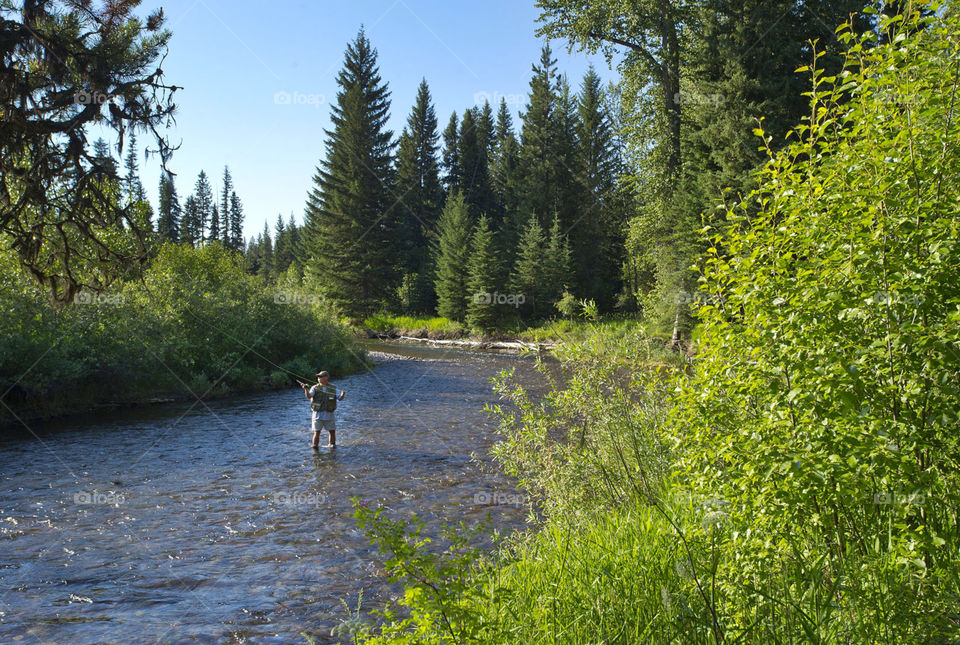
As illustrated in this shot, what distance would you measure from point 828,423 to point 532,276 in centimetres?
4240

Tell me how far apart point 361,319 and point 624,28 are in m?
35.2

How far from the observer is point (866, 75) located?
3.69 m

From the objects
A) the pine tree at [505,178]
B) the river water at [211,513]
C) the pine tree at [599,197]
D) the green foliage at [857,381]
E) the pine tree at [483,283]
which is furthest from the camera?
the pine tree at [505,178]

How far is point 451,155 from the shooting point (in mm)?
70688

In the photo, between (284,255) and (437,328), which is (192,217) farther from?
(437,328)

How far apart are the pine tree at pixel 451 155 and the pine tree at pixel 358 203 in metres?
11.9

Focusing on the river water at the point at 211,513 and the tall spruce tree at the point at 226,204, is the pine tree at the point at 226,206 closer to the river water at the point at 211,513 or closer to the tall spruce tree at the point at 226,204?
the tall spruce tree at the point at 226,204

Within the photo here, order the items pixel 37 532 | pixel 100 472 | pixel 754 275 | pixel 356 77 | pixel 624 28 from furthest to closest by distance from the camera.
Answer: pixel 356 77
pixel 624 28
pixel 100 472
pixel 37 532
pixel 754 275

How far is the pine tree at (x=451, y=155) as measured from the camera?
69.8 m

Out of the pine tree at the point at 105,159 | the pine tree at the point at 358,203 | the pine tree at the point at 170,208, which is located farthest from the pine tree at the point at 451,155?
the pine tree at the point at 105,159

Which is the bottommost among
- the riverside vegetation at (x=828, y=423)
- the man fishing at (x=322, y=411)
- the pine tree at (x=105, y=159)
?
the man fishing at (x=322, y=411)

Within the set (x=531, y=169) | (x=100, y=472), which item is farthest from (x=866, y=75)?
(x=531, y=169)

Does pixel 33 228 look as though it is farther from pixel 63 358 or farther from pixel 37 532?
pixel 63 358

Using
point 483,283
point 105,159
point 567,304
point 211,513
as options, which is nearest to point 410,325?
point 483,283
